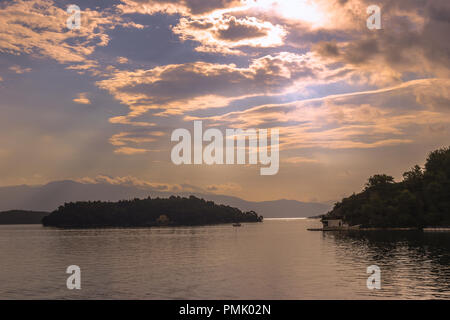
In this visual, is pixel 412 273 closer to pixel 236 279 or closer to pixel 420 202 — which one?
pixel 236 279

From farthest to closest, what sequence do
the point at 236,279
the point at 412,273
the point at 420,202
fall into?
the point at 420,202, the point at 412,273, the point at 236,279

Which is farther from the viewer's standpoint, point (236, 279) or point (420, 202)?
point (420, 202)

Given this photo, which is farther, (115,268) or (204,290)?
(115,268)

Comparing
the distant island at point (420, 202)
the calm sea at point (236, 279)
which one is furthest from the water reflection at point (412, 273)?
the distant island at point (420, 202)

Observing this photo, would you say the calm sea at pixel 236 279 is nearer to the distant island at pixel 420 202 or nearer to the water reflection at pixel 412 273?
the water reflection at pixel 412 273

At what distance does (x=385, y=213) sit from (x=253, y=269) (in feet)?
482

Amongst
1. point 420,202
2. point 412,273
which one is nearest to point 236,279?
point 412,273

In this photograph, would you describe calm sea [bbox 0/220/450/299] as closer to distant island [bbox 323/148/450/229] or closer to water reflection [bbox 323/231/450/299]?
water reflection [bbox 323/231/450/299]

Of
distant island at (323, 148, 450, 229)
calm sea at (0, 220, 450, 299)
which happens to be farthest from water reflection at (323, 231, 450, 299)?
distant island at (323, 148, 450, 229)

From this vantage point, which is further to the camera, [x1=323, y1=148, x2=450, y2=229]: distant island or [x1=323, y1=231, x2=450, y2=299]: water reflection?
[x1=323, y1=148, x2=450, y2=229]: distant island

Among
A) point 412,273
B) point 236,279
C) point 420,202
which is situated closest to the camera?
point 236,279
